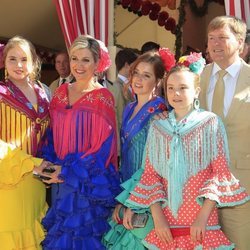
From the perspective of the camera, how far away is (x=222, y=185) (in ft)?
8.98

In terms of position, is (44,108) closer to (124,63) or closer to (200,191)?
(200,191)

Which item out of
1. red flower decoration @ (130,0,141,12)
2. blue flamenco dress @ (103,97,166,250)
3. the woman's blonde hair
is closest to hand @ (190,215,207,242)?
blue flamenco dress @ (103,97,166,250)

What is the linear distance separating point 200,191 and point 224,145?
297mm

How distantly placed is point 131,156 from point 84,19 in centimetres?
280

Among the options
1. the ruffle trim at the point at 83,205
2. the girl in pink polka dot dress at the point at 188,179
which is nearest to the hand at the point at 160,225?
the girl in pink polka dot dress at the point at 188,179

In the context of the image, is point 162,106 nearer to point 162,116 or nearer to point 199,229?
point 162,116

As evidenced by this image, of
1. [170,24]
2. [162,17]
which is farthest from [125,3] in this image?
[170,24]

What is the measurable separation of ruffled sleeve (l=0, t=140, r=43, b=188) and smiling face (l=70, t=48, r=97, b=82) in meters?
0.63

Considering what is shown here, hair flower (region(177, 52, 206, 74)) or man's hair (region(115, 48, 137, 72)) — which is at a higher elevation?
A: man's hair (region(115, 48, 137, 72))

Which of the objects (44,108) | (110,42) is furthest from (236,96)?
(110,42)

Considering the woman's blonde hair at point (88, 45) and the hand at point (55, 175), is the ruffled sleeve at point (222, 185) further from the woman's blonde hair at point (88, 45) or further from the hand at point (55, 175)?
the woman's blonde hair at point (88, 45)

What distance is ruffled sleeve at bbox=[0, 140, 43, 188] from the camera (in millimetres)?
3184

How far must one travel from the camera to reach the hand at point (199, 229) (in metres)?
2.69

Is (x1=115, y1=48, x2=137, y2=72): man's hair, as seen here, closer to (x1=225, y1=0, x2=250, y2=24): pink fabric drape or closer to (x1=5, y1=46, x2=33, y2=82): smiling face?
(x1=225, y1=0, x2=250, y2=24): pink fabric drape
